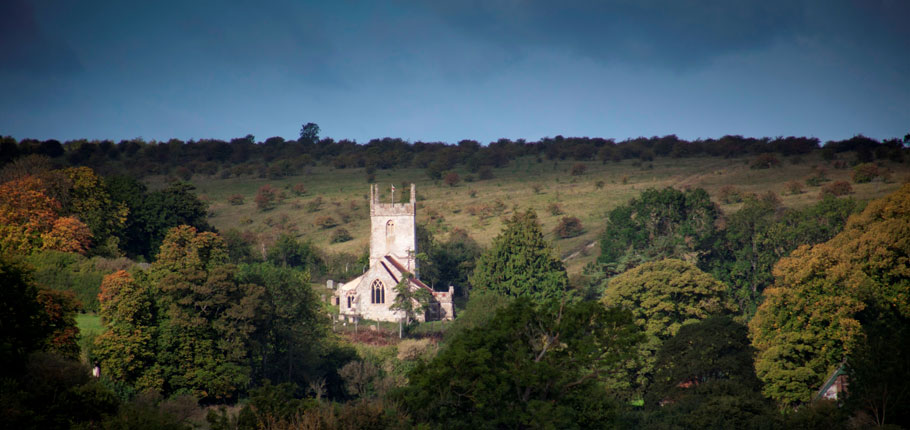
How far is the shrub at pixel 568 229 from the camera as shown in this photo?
3477 inches

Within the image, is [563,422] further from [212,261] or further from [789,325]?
[212,261]

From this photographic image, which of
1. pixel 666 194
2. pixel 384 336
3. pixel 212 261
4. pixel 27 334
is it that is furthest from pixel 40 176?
pixel 666 194

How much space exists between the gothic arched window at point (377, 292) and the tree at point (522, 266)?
7.26 metres

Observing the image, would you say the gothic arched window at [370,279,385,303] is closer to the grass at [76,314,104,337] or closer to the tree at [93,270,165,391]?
the grass at [76,314,104,337]

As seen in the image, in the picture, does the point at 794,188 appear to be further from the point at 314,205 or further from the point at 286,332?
the point at 286,332

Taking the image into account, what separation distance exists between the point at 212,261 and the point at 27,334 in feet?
48.1

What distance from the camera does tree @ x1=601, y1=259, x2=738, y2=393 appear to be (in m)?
47.0

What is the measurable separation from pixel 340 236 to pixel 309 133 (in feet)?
301

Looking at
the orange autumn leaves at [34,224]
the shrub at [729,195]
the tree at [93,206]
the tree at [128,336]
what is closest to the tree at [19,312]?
the tree at [128,336]

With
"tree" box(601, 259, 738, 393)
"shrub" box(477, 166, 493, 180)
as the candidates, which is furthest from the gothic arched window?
"shrub" box(477, 166, 493, 180)

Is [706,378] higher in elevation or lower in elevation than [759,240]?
lower

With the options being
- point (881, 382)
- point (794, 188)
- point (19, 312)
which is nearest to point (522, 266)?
point (881, 382)

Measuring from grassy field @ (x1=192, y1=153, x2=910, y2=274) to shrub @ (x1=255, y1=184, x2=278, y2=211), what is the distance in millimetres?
1301

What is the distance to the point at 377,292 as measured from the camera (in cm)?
6538
